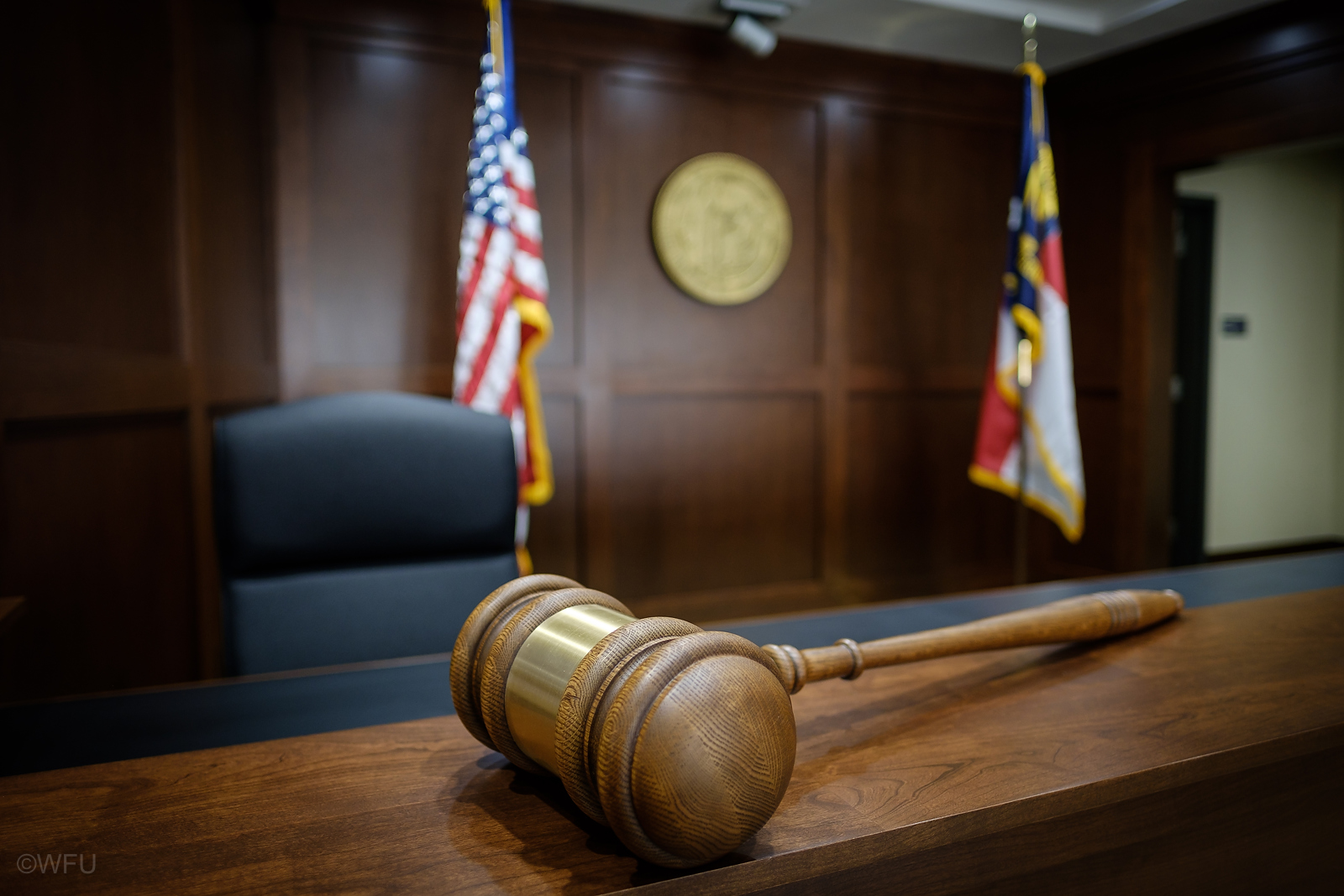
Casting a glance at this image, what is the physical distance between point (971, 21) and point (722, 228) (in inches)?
56.2

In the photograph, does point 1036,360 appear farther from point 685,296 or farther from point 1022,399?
point 685,296

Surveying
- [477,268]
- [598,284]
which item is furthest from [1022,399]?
[477,268]

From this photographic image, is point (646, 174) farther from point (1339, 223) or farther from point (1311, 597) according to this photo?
point (1339, 223)

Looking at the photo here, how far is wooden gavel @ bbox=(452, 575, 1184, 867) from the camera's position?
0.49m

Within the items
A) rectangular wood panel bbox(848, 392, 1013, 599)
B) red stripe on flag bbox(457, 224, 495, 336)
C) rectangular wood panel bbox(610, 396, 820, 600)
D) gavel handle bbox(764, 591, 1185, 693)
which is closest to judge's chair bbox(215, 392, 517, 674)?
gavel handle bbox(764, 591, 1185, 693)

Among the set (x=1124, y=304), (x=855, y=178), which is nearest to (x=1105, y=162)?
(x=1124, y=304)

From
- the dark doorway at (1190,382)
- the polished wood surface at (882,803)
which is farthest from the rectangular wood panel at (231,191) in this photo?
the dark doorway at (1190,382)

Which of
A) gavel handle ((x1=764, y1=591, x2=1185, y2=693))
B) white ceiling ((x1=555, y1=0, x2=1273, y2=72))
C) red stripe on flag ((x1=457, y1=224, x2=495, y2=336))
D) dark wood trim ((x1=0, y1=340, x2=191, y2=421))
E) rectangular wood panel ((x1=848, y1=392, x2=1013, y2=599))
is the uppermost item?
white ceiling ((x1=555, y1=0, x2=1273, y2=72))

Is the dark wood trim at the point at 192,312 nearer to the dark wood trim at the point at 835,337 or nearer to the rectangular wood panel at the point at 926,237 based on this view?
the dark wood trim at the point at 835,337

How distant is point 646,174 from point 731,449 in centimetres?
127

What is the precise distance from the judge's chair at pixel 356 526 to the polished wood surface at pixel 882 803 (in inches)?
24.4

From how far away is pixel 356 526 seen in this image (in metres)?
1.37

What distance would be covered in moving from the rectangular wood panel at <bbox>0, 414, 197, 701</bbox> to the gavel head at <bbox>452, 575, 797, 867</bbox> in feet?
4.40

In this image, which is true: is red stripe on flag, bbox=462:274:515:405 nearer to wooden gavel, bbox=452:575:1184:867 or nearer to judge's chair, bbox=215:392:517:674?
judge's chair, bbox=215:392:517:674
